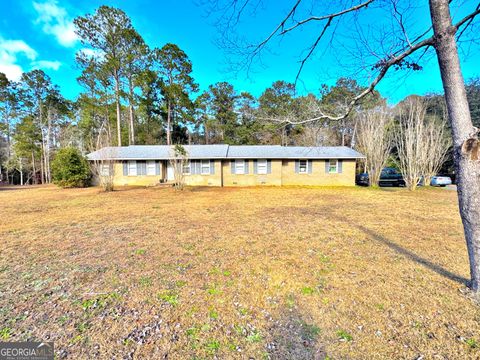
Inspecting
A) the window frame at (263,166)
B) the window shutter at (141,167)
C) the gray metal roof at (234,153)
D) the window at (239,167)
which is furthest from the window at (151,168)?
the window frame at (263,166)

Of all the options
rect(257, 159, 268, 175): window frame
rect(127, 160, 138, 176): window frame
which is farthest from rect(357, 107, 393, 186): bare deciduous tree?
rect(127, 160, 138, 176): window frame

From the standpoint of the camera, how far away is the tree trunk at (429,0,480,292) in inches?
95.8

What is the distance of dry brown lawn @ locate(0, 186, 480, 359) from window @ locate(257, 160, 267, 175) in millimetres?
12268

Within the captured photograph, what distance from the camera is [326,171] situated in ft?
58.6

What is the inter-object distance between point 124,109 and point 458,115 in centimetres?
3052

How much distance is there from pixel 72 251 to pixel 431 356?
583 centimetres

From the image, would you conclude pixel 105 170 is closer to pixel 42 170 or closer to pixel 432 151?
pixel 42 170

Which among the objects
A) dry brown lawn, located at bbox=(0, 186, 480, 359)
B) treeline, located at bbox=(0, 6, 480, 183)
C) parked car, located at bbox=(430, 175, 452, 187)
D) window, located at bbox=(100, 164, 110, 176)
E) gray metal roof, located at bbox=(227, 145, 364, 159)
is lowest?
dry brown lawn, located at bbox=(0, 186, 480, 359)

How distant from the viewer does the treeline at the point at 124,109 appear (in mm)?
20297

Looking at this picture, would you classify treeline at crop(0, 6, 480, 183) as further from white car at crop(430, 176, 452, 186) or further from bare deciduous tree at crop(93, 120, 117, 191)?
white car at crop(430, 176, 452, 186)

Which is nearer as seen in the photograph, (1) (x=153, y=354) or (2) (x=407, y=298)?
(1) (x=153, y=354)

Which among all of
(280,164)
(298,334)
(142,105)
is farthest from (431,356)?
(142,105)

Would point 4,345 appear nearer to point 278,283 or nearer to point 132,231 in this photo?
point 278,283

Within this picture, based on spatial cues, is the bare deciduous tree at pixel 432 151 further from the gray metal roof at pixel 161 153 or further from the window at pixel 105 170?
the window at pixel 105 170
